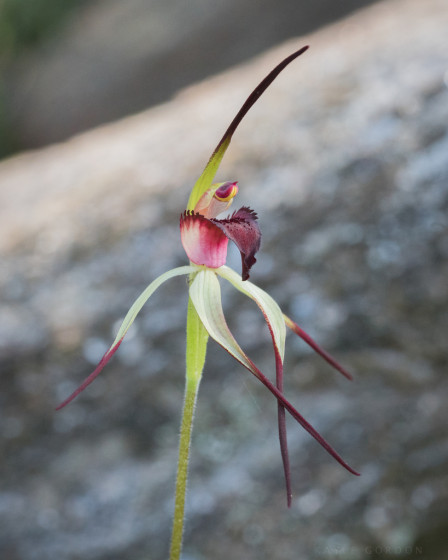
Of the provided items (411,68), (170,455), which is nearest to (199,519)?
(170,455)

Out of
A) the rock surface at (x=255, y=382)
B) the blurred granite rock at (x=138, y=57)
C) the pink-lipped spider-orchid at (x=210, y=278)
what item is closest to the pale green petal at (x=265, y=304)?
the pink-lipped spider-orchid at (x=210, y=278)

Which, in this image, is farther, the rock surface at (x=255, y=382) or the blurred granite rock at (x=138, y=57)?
the blurred granite rock at (x=138, y=57)

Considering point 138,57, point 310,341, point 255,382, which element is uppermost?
point 310,341

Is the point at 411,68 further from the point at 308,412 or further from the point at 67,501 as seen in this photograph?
the point at 67,501

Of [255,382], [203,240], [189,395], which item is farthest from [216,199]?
[255,382]

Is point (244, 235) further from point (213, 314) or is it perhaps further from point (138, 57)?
point (138, 57)

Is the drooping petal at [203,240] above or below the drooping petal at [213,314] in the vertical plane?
above

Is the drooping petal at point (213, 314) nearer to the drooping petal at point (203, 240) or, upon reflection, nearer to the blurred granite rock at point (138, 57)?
the drooping petal at point (203, 240)

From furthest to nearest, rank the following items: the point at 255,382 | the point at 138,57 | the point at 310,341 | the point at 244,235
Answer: the point at 138,57 → the point at 255,382 → the point at 310,341 → the point at 244,235
